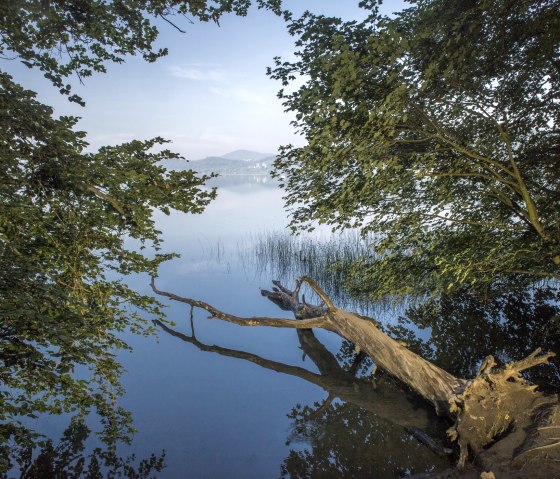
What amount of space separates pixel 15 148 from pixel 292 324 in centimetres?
646

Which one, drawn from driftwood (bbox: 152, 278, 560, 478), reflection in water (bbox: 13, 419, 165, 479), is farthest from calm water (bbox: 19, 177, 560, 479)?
driftwood (bbox: 152, 278, 560, 478)

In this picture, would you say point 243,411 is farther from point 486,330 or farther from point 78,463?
point 486,330

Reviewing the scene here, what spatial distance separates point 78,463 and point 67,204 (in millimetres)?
4438

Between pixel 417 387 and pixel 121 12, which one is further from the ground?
pixel 121 12

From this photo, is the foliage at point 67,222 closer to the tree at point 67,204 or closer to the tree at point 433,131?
the tree at point 67,204

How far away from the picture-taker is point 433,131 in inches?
274

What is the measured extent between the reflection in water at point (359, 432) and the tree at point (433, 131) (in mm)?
2457

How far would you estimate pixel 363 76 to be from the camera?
5.39 metres

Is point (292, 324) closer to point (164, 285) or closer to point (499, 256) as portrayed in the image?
point (499, 256)

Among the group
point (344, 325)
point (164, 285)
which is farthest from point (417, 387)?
point (164, 285)

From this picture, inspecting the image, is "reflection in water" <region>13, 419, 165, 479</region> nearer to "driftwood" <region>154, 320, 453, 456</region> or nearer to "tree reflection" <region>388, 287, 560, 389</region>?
"driftwood" <region>154, 320, 453, 456</region>

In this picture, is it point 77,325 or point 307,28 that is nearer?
point 77,325

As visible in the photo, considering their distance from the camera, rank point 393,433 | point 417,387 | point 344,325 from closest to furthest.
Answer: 1. point 393,433
2. point 417,387
3. point 344,325

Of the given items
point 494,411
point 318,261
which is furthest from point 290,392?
point 318,261
